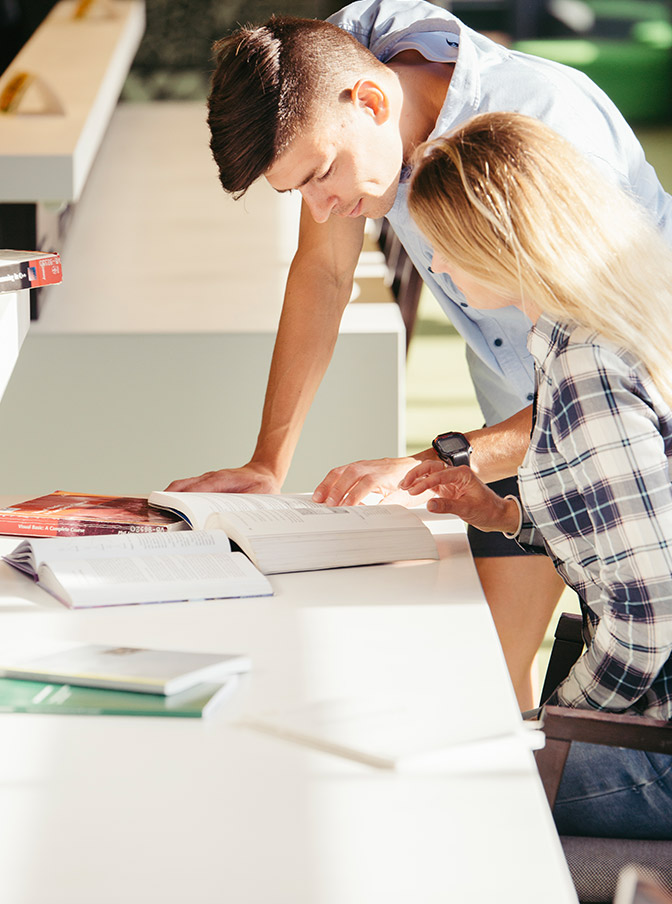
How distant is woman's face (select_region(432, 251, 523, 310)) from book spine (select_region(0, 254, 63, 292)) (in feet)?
1.92

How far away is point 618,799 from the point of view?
1.27 m

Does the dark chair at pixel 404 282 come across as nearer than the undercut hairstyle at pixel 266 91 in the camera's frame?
No

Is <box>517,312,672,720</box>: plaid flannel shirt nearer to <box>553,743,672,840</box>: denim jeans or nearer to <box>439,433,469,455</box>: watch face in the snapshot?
<box>553,743,672,840</box>: denim jeans

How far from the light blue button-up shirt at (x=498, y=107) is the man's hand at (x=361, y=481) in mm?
345

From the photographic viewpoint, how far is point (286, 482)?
257 cm

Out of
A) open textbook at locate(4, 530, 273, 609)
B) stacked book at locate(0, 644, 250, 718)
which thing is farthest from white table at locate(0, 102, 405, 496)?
stacked book at locate(0, 644, 250, 718)

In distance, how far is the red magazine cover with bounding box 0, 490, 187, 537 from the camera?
1638 mm

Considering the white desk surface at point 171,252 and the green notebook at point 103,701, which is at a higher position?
the green notebook at point 103,701

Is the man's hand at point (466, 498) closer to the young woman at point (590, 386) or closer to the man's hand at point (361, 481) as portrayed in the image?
the man's hand at point (361, 481)

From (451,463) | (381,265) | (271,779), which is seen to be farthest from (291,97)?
(381,265)

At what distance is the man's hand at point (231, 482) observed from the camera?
1872 mm

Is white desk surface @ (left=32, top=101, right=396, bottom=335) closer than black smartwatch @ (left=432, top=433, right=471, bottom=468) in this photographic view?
No

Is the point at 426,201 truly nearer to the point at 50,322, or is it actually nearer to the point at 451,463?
the point at 451,463

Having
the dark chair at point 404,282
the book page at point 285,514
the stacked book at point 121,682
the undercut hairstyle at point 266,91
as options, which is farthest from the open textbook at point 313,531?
the dark chair at point 404,282
